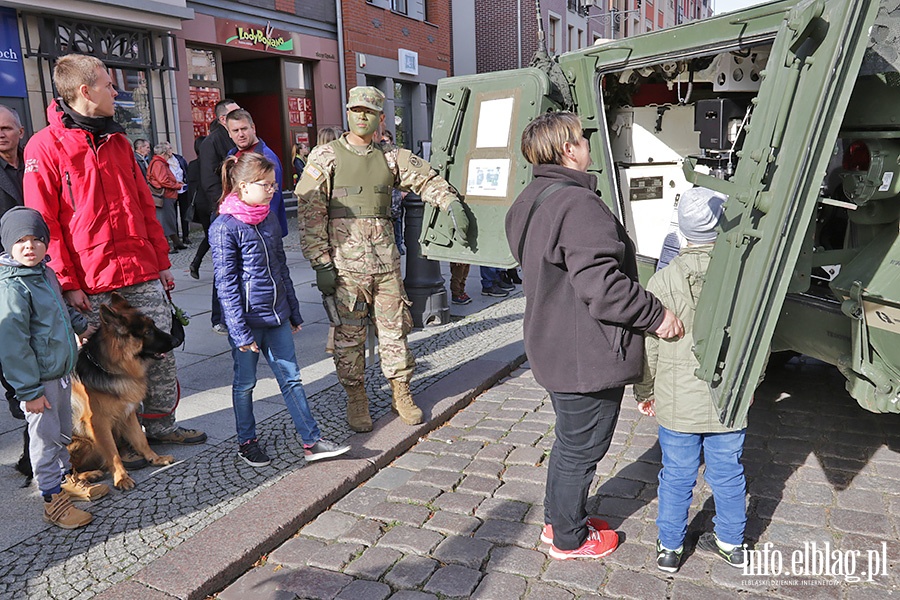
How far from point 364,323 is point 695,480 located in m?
2.22

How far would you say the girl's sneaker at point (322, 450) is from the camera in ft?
13.1

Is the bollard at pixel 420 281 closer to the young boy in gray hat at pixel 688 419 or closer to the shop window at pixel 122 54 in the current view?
the young boy in gray hat at pixel 688 419

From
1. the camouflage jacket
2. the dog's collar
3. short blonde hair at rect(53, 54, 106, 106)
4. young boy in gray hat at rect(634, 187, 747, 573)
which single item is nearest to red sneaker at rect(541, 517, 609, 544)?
young boy in gray hat at rect(634, 187, 747, 573)

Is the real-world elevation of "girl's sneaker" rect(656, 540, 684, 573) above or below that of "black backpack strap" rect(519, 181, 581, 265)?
below

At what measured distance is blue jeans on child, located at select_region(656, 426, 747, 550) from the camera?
2.92 metres

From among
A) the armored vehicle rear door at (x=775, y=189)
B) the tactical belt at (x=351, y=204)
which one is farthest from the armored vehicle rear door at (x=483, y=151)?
the armored vehicle rear door at (x=775, y=189)

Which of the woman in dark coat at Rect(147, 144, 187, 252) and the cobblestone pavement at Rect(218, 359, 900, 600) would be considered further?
the woman in dark coat at Rect(147, 144, 187, 252)

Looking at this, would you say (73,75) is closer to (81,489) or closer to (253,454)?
(81,489)

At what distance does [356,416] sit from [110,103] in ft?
7.12

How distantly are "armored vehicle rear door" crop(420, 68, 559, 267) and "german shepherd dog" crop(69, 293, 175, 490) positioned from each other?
8.21 feet

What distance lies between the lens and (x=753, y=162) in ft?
9.11

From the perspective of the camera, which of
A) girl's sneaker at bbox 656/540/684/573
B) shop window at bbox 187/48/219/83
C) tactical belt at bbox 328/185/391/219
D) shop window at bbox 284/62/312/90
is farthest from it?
shop window at bbox 284/62/312/90

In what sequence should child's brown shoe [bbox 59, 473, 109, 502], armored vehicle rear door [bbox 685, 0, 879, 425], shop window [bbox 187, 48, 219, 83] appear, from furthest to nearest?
1. shop window [bbox 187, 48, 219, 83]
2. child's brown shoe [bbox 59, 473, 109, 502]
3. armored vehicle rear door [bbox 685, 0, 879, 425]

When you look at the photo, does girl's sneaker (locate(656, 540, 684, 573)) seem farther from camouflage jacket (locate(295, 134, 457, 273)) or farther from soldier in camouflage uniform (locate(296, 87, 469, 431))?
camouflage jacket (locate(295, 134, 457, 273))
